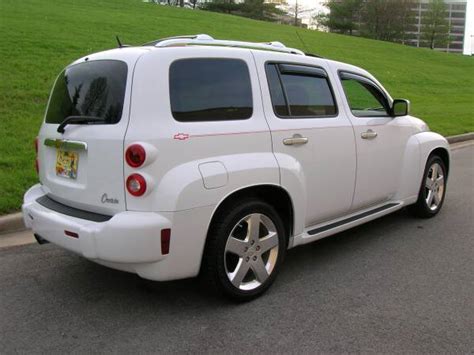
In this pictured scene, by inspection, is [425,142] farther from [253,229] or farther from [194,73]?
[194,73]

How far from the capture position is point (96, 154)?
11.3ft

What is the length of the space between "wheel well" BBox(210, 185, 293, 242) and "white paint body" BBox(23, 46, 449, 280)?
0.18 feet

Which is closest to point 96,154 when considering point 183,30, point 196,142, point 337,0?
point 196,142

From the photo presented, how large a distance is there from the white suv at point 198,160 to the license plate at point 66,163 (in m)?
0.01

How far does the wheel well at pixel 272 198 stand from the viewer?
144 inches

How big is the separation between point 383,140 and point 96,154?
111 inches

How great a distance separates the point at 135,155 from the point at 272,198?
4.10 feet

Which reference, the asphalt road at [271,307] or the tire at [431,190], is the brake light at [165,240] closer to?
the asphalt road at [271,307]

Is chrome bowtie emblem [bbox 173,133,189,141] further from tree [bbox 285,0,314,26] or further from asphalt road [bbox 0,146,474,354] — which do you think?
tree [bbox 285,0,314,26]

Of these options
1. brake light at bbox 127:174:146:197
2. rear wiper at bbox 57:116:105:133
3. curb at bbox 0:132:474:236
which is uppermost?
rear wiper at bbox 57:116:105:133

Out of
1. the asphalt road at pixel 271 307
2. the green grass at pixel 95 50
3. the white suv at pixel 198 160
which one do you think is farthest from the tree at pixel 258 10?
the asphalt road at pixel 271 307

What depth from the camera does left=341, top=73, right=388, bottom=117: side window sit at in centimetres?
484

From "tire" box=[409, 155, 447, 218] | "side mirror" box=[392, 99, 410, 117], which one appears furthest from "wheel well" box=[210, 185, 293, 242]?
"tire" box=[409, 155, 447, 218]

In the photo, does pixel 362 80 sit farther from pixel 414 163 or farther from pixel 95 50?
pixel 95 50
